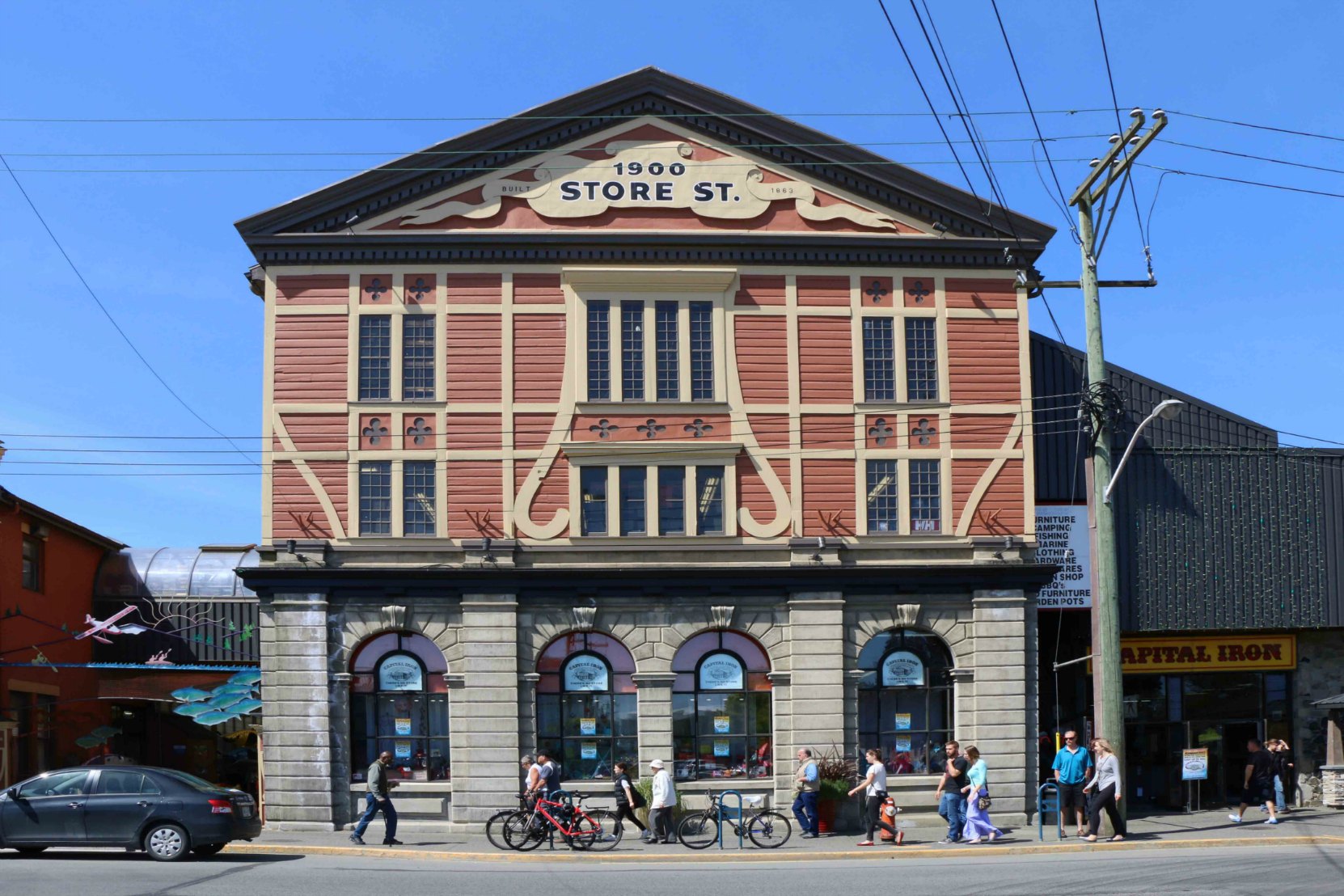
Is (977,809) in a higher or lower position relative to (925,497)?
lower

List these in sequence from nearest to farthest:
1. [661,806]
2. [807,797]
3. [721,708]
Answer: [661,806], [807,797], [721,708]

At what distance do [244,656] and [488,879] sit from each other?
1761cm

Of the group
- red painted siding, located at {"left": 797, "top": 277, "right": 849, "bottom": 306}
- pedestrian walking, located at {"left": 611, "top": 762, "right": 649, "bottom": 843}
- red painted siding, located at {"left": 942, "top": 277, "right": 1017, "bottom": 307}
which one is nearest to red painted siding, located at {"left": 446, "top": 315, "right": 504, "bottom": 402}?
red painted siding, located at {"left": 797, "top": 277, "right": 849, "bottom": 306}

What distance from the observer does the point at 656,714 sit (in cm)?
2980

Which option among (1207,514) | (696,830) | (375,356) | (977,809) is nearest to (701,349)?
(375,356)

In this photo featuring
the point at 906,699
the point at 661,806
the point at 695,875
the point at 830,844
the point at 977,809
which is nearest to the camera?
the point at 695,875

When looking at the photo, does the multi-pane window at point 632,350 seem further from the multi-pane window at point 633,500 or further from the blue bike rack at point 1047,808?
the blue bike rack at point 1047,808

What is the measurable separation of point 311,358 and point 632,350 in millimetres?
6329

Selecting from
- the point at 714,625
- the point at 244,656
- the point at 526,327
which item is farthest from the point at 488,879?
the point at 244,656

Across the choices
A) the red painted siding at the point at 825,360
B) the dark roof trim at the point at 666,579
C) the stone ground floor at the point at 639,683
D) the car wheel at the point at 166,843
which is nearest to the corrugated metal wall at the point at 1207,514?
the dark roof trim at the point at 666,579

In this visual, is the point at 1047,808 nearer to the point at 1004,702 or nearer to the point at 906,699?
the point at 1004,702

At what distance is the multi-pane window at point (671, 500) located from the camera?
30375 mm

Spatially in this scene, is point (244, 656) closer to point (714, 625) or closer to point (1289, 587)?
point (714, 625)

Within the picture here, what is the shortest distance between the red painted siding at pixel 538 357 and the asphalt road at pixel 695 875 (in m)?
9.95
